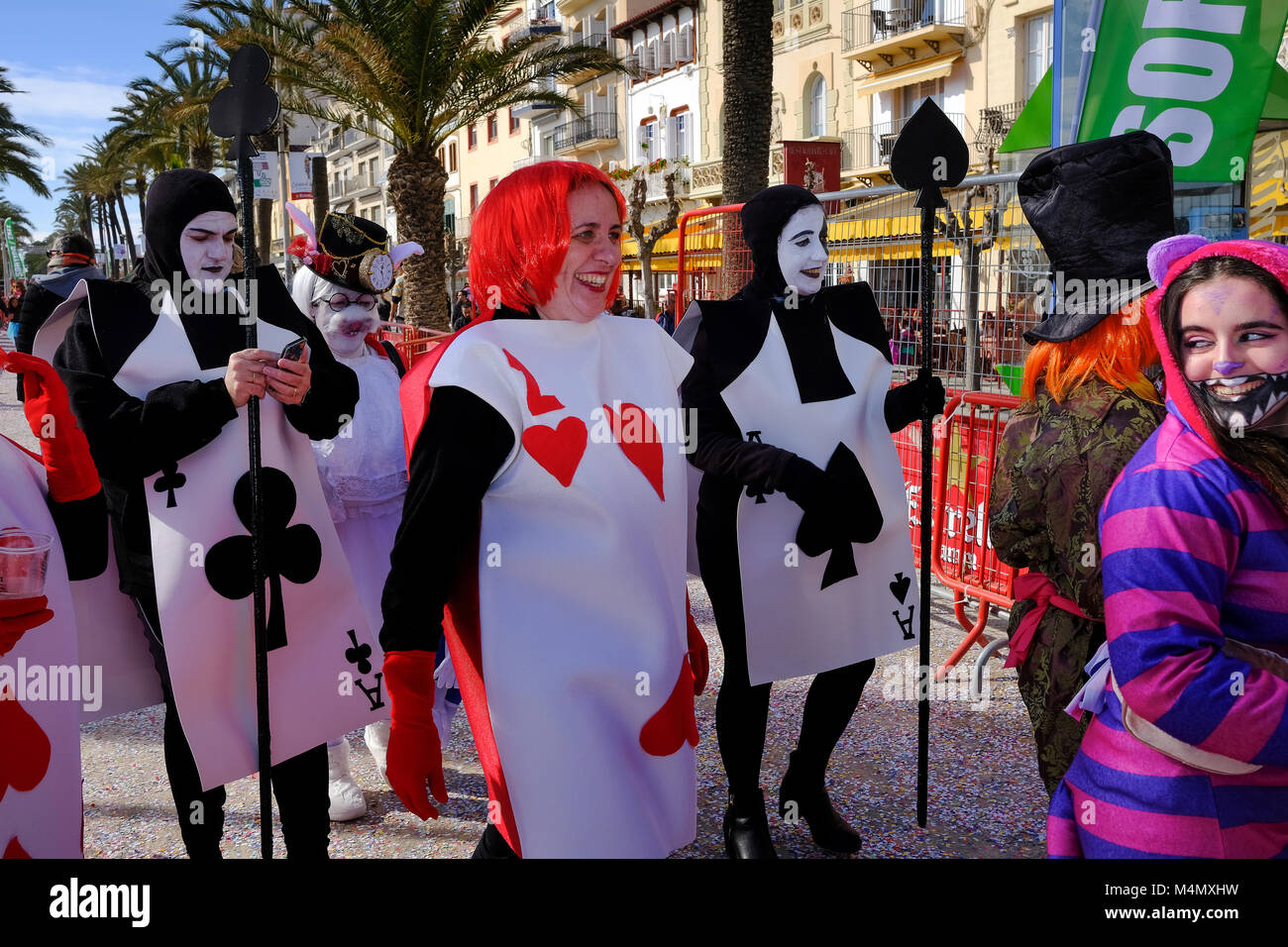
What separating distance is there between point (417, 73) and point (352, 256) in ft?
35.0

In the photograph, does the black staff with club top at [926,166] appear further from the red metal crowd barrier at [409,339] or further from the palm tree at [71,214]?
the palm tree at [71,214]

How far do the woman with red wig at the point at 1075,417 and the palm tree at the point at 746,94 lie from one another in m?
7.29

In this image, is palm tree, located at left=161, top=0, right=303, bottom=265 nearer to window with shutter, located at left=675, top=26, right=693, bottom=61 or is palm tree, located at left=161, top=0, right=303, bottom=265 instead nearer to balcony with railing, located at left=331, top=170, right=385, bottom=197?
window with shutter, located at left=675, top=26, right=693, bottom=61

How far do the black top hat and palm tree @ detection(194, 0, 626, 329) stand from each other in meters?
11.9

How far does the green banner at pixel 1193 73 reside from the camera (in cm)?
433

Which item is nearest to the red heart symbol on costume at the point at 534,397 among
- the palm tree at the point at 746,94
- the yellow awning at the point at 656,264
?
the palm tree at the point at 746,94

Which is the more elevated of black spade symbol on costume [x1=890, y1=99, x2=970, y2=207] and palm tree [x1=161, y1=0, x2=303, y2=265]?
palm tree [x1=161, y1=0, x2=303, y2=265]

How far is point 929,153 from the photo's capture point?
2.92 metres

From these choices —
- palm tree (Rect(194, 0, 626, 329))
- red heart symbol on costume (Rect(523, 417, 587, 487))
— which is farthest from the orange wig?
palm tree (Rect(194, 0, 626, 329))

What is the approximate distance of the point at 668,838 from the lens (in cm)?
233

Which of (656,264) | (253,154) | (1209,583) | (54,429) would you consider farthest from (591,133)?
(1209,583)

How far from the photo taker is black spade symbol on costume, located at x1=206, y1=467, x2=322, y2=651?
2.64 m
